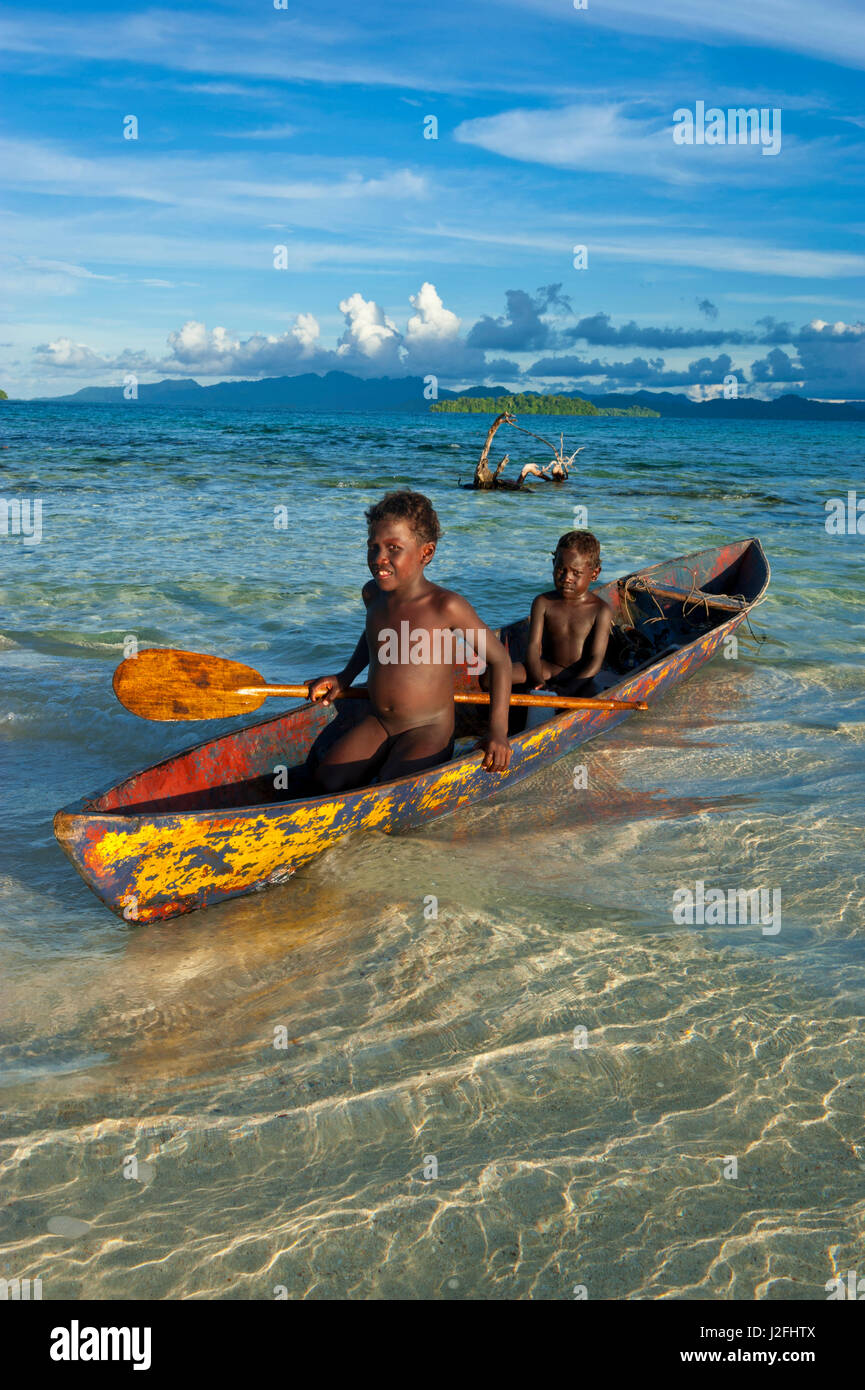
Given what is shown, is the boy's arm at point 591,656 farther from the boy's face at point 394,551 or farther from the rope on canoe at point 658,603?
the boy's face at point 394,551

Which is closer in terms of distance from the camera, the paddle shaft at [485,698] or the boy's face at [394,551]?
the boy's face at [394,551]

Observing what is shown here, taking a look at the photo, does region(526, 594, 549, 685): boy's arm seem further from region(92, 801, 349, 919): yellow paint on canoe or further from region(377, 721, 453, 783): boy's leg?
region(92, 801, 349, 919): yellow paint on canoe

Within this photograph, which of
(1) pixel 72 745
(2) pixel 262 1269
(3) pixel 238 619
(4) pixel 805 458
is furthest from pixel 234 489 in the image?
(4) pixel 805 458

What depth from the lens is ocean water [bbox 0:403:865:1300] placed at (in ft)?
8.56

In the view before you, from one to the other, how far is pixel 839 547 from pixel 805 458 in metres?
32.4

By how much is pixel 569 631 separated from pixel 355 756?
7.77ft

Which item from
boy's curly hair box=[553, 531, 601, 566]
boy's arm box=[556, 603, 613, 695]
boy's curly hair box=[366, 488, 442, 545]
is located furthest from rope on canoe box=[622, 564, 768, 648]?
boy's curly hair box=[366, 488, 442, 545]

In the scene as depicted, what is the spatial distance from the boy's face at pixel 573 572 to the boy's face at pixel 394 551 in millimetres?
2018

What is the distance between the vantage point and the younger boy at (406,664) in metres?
4.59

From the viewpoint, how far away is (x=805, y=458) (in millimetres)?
45250

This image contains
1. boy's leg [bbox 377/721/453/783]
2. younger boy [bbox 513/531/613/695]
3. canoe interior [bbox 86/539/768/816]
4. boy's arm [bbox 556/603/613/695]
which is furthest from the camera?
boy's arm [bbox 556/603/613/695]

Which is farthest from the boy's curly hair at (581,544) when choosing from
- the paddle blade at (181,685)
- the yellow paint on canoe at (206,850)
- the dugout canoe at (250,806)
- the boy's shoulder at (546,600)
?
the yellow paint on canoe at (206,850)

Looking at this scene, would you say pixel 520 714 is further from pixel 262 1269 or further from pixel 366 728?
pixel 262 1269

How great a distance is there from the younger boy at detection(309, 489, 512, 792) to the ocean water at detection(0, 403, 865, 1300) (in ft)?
1.74
